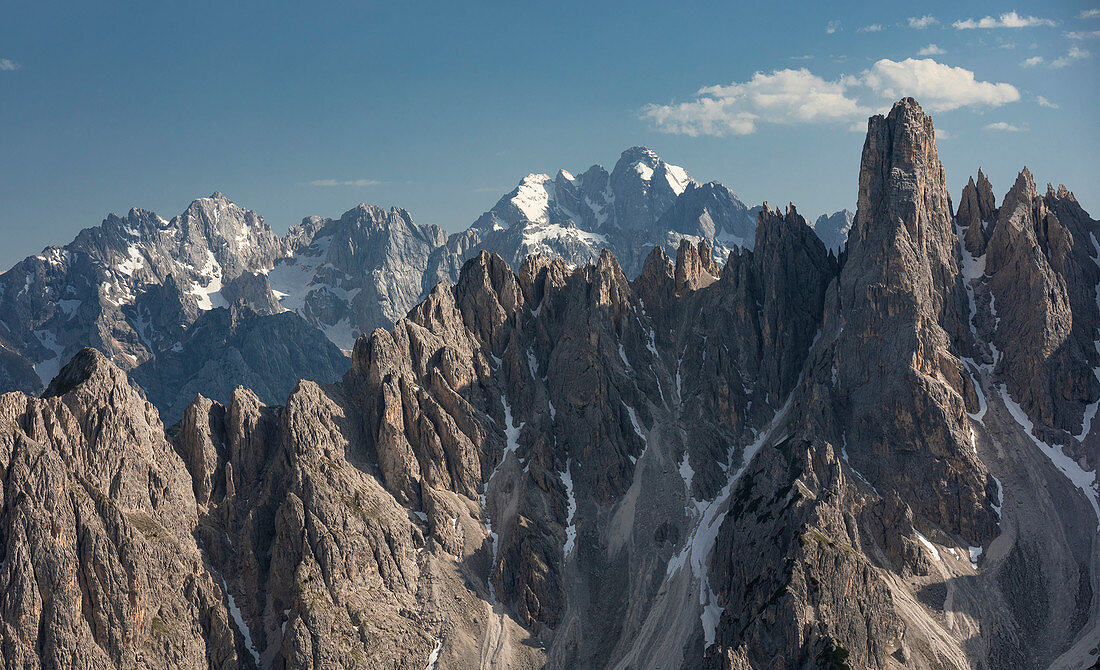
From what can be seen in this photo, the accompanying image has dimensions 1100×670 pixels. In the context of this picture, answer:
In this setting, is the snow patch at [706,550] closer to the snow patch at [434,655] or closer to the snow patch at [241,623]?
the snow patch at [434,655]

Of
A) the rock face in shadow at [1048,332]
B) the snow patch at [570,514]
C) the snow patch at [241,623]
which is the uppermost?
the rock face in shadow at [1048,332]

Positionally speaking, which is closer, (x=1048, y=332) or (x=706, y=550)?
(x=706, y=550)

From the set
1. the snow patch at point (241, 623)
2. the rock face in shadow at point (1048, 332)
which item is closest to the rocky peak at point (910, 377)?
the rock face in shadow at point (1048, 332)

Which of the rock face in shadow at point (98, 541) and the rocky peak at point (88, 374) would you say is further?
the rocky peak at point (88, 374)

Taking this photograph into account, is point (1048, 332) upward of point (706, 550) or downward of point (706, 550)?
upward

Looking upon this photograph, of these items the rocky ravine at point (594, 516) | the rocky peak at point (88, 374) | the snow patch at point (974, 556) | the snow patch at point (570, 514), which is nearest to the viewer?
the rocky ravine at point (594, 516)

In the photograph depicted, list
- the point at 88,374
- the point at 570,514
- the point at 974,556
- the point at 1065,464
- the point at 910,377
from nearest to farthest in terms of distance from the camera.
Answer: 1. the point at 88,374
2. the point at 974,556
3. the point at 1065,464
4. the point at 910,377
5. the point at 570,514

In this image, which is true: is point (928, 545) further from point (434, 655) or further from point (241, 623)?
point (241, 623)

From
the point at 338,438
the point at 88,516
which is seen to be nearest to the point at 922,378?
the point at 338,438

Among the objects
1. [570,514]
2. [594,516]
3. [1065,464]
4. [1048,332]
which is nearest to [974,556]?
[1065,464]

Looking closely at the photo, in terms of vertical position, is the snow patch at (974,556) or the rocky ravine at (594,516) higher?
the rocky ravine at (594,516)
